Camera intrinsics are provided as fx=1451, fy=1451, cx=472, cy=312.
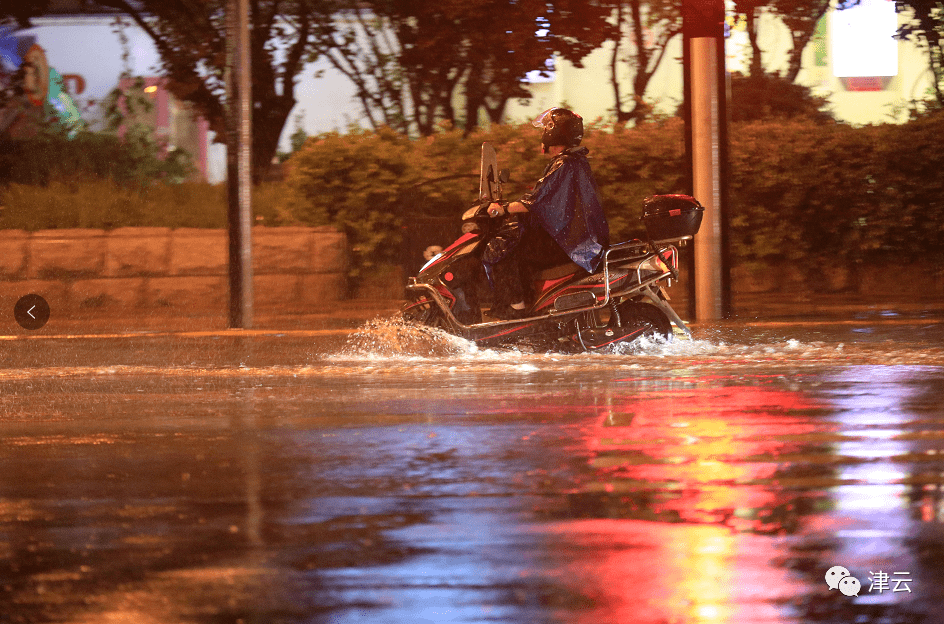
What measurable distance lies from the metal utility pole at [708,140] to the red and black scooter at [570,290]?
3043 mm

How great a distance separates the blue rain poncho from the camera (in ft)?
37.1

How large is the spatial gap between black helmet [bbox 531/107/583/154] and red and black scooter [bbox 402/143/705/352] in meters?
0.47

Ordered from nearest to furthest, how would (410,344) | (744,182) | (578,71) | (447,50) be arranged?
(410,344) → (744,182) → (447,50) → (578,71)

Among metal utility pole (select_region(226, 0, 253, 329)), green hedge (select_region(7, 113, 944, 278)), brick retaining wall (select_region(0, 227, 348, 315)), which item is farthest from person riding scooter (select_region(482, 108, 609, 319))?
brick retaining wall (select_region(0, 227, 348, 315))

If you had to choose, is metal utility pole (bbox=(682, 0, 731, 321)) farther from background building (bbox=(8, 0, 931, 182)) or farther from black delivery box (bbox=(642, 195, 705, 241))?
background building (bbox=(8, 0, 931, 182))

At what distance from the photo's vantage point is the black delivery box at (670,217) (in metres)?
11.4

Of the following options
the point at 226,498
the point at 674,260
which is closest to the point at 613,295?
the point at 674,260

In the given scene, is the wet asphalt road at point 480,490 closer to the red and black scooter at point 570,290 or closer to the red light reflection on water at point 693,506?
the red light reflection on water at point 693,506

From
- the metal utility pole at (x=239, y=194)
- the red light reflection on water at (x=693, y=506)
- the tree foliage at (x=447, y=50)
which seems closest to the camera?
the red light reflection on water at (x=693, y=506)

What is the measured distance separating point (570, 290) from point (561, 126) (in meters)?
1.31

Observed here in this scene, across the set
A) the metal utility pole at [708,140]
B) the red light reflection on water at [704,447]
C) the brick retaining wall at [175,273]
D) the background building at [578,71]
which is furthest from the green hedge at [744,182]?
the red light reflection on water at [704,447]

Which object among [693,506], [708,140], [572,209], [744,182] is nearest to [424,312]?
[572,209]

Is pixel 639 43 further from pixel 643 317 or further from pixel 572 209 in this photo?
pixel 643 317

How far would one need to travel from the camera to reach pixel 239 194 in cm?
1485
